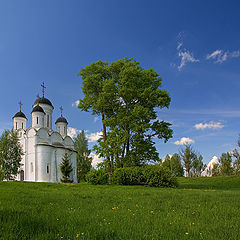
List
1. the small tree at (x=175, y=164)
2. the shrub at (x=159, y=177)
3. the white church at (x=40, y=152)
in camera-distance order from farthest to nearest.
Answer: the small tree at (x=175, y=164) → the white church at (x=40, y=152) → the shrub at (x=159, y=177)

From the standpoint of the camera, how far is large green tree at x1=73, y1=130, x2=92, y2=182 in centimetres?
4709

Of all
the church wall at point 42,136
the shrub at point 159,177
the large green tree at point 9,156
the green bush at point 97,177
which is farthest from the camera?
the church wall at point 42,136

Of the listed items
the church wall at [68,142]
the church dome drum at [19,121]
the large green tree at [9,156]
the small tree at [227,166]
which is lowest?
the small tree at [227,166]

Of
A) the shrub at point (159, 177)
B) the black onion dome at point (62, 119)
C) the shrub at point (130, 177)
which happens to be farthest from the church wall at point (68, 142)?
the shrub at point (159, 177)

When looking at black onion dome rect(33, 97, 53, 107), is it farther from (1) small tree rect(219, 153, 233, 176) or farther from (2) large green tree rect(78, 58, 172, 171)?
(1) small tree rect(219, 153, 233, 176)

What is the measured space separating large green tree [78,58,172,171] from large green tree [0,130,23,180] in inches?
615

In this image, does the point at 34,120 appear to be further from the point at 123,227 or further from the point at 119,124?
the point at 123,227

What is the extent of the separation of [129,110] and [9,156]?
813 inches

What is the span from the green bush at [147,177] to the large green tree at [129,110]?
228cm

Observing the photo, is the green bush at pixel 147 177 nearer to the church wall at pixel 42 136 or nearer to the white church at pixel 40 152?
the white church at pixel 40 152

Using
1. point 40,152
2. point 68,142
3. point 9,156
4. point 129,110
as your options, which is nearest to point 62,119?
point 68,142

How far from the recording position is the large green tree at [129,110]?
816 inches

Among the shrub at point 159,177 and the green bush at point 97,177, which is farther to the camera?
the green bush at point 97,177

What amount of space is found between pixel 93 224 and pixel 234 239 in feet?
8.43
